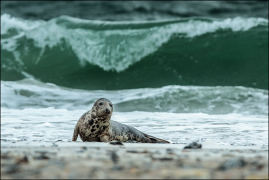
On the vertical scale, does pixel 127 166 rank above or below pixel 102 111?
below

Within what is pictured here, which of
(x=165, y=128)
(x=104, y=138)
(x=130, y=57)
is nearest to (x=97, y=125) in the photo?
(x=104, y=138)

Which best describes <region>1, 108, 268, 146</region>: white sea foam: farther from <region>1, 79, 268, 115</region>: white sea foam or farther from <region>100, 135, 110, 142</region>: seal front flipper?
<region>1, 79, 268, 115</region>: white sea foam

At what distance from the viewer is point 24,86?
13312 millimetres

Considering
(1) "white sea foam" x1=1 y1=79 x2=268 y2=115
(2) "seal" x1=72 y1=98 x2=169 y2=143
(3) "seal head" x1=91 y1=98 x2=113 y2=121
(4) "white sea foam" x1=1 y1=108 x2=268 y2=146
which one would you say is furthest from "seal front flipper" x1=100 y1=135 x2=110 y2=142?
(1) "white sea foam" x1=1 y1=79 x2=268 y2=115

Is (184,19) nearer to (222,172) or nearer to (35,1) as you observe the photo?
(35,1)

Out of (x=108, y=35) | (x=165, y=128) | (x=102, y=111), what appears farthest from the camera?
(x=108, y=35)

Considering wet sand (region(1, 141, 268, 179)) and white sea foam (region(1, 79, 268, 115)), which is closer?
wet sand (region(1, 141, 268, 179))

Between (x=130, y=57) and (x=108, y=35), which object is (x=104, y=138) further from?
(x=108, y=35)

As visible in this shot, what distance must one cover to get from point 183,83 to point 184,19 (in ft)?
10.0

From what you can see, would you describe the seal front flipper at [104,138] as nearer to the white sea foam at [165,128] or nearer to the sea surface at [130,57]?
the white sea foam at [165,128]

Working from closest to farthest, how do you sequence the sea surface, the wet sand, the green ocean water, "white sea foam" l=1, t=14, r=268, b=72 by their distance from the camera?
the wet sand → the sea surface → the green ocean water → "white sea foam" l=1, t=14, r=268, b=72

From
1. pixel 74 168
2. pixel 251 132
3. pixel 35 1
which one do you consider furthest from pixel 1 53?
pixel 74 168

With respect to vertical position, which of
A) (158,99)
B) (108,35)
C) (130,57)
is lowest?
(158,99)

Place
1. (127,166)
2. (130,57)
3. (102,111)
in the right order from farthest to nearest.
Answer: (130,57) < (102,111) < (127,166)
